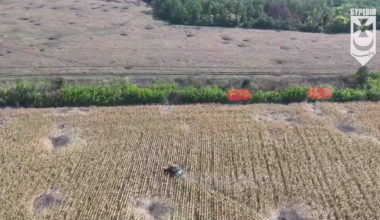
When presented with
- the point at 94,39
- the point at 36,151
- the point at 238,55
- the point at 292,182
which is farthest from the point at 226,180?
the point at 94,39

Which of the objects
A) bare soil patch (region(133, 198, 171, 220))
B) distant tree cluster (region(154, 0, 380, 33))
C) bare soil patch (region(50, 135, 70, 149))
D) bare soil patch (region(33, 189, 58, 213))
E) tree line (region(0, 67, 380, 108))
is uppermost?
distant tree cluster (region(154, 0, 380, 33))

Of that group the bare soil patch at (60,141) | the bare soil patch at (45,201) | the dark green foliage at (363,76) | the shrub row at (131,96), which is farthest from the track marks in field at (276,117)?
the bare soil patch at (45,201)

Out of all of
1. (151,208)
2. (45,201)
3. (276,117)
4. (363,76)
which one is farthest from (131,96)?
(363,76)

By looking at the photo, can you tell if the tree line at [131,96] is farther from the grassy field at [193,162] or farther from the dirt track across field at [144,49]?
the dirt track across field at [144,49]

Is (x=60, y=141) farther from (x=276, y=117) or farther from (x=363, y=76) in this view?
(x=363, y=76)

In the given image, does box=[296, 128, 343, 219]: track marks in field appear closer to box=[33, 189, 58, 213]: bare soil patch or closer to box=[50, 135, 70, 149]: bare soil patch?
box=[33, 189, 58, 213]: bare soil patch

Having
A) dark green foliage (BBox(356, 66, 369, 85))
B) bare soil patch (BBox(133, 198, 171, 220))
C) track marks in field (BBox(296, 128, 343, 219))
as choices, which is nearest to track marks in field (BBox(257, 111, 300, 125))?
track marks in field (BBox(296, 128, 343, 219))

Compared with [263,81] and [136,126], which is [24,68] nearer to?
[136,126]
